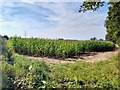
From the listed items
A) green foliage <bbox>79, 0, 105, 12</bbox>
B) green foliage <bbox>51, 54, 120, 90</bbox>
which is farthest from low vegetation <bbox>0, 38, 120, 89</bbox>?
green foliage <bbox>79, 0, 105, 12</bbox>

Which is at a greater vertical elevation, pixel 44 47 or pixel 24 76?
pixel 44 47

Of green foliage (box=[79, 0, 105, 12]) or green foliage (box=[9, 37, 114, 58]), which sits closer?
green foliage (box=[79, 0, 105, 12])

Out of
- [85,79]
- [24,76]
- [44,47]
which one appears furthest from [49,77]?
[44,47]

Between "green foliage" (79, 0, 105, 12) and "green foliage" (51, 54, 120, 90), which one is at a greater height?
"green foliage" (79, 0, 105, 12)

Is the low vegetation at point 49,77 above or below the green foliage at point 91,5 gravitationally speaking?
below

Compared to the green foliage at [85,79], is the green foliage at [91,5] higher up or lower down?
higher up

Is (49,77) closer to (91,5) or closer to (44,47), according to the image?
(91,5)

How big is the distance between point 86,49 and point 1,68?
1165 cm

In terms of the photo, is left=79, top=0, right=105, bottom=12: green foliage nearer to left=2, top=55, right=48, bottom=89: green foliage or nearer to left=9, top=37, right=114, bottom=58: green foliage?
left=2, top=55, right=48, bottom=89: green foliage

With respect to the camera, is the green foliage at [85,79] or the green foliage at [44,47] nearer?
the green foliage at [85,79]

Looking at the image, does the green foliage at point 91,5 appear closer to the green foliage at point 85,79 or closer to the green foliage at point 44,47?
the green foliage at point 85,79

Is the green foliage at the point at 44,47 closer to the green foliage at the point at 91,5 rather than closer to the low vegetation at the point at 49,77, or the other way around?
the low vegetation at the point at 49,77

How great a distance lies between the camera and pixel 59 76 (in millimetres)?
10203

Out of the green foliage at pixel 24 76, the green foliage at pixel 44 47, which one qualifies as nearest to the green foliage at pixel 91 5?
the green foliage at pixel 24 76
